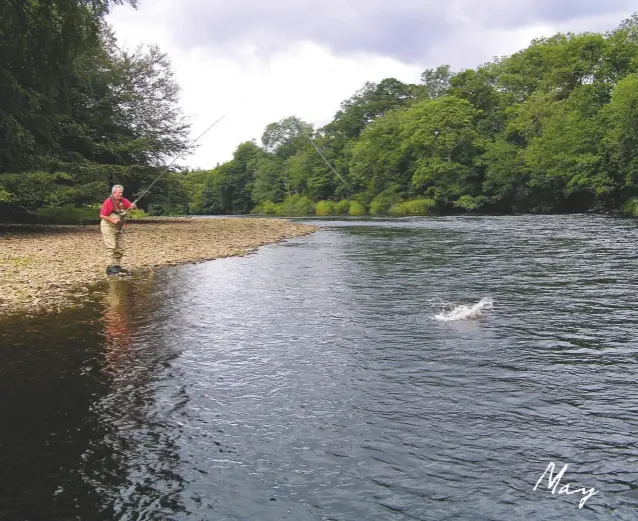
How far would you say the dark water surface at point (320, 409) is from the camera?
3.94 metres

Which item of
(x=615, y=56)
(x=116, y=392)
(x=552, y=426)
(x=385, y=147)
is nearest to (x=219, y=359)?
(x=116, y=392)

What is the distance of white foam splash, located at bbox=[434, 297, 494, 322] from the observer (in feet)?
30.4

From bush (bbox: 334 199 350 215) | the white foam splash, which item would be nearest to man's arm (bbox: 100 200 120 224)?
the white foam splash

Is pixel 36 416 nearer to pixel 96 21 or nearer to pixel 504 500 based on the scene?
pixel 504 500

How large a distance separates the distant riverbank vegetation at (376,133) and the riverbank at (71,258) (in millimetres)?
3815

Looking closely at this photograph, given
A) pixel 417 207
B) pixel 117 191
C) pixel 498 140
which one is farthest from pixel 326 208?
pixel 117 191

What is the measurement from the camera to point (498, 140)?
228 ft

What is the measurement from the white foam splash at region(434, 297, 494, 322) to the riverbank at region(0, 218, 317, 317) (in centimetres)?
719

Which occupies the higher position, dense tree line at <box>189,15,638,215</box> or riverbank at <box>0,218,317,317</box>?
dense tree line at <box>189,15,638,215</box>

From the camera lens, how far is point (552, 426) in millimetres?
4996

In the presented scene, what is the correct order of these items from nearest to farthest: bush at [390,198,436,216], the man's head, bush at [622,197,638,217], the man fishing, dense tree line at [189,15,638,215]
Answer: the man's head < the man fishing < bush at [622,197,638,217] < dense tree line at [189,15,638,215] < bush at [390,198,436,216]

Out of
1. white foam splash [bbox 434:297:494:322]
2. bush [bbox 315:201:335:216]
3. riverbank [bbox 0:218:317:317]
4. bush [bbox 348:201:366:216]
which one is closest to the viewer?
white foam splash [bbox 434:297:494:322]

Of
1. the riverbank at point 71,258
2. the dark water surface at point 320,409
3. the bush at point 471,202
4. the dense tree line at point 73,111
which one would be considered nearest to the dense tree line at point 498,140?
the bush at point 471,202

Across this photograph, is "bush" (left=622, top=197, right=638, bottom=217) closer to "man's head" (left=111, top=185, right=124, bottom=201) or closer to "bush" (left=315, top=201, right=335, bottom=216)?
"man's head" (left=111, top=185, right=124, bottom=201)
